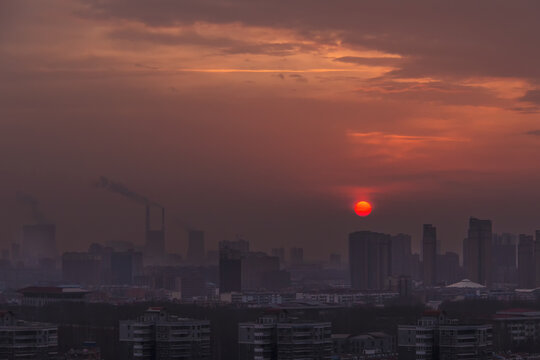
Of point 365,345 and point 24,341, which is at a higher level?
point 365,345

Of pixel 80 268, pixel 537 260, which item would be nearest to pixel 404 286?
pixel 537 260

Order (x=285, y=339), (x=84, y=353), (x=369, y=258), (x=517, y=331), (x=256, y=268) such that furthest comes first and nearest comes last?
(x=256, y=268), (x=369, y=258), (x=517, y=331), (x=84, y=353), (x=285, y=339)

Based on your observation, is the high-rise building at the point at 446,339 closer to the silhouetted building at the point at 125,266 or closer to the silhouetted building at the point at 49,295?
the silhouetted building at the point at 49,295

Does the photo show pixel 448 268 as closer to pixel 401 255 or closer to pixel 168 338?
pixel 401 255

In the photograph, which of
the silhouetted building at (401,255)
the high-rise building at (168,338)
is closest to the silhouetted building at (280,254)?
the silhouetted building at (401,255)


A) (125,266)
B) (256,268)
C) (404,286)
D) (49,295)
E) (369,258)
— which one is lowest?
(49,295)

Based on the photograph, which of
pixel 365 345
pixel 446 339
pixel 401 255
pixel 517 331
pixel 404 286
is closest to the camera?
pixel 446 339

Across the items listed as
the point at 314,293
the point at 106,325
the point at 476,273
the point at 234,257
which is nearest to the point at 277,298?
the point at 314,293
